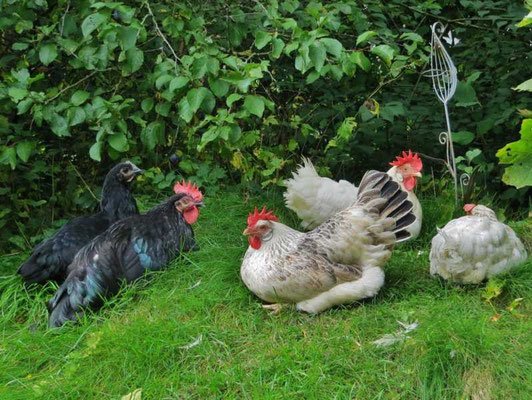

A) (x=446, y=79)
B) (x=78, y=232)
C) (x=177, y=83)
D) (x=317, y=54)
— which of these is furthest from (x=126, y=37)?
(x=446, y=79)

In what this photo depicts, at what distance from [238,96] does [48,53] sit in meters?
1.25

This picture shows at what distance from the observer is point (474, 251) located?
389 centimetres

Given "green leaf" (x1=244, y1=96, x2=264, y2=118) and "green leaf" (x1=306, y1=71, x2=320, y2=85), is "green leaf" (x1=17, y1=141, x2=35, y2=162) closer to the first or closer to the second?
"green leaf" (x1=244, y1=96, x2=264, y2=118)

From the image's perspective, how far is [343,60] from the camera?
13.6ft

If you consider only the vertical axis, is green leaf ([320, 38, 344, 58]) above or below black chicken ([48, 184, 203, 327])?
above

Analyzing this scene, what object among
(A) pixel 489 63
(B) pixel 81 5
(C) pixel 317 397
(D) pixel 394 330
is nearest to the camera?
(C) pixel 317 397

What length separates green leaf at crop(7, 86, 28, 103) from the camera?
4250mm

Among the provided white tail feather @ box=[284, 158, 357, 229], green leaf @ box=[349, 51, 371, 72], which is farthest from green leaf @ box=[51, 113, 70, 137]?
green leaf @ box=[349, 51, 371, 72]

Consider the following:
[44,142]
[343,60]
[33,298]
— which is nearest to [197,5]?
[343,60]

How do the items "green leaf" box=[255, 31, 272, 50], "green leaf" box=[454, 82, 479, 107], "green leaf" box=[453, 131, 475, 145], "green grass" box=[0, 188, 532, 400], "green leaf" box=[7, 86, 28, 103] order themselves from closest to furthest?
"green grass" box=[0, 188, 532, 400], "green leaf" box=[255, 31, 272, 50], "green leaf" box=[7, 86, 28, 103], "green leaf" box=[454, 82, 479, 107], "green leaf" box=[453, 131, 475, 145]

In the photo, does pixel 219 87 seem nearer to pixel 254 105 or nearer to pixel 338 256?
pixel 254 105

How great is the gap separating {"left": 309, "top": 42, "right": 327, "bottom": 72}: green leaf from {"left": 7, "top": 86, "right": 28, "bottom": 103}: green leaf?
173 centimetres

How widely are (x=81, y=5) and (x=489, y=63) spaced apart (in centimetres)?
319

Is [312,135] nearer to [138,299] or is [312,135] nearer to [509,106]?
[509,106]
